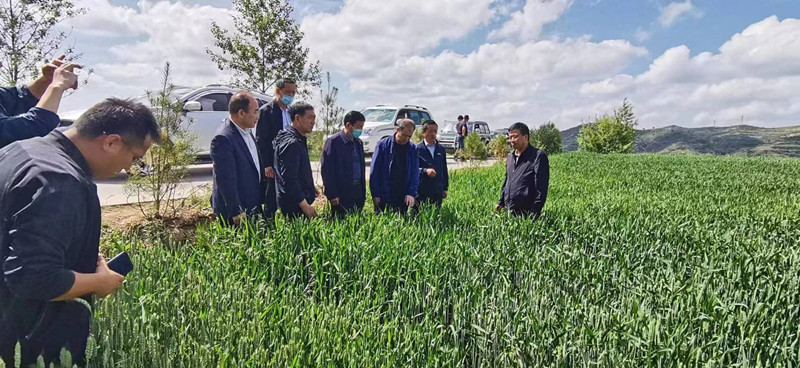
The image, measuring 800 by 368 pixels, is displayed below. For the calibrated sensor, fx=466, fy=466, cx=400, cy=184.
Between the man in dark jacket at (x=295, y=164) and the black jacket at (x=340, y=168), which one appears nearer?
the man in dark jacket at (x=295, y=164)

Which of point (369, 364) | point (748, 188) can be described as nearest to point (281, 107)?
point (369, 364)

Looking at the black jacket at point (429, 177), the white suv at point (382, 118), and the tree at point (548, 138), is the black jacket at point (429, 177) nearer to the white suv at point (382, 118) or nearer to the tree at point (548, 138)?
the white suv at point (382, 118)

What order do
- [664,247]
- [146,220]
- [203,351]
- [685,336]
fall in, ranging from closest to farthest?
1. [203,351]
2. [685,336]
3. [664,247]
4. [146,220]

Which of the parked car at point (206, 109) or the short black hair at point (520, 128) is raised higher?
the parked car at point (206, 109)

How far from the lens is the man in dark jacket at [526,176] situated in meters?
4.88

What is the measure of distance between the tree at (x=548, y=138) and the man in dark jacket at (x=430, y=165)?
2181 cm

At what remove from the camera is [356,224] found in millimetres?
4184

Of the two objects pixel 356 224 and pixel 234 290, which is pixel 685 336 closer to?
pixel 234 290

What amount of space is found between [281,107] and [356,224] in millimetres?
1824

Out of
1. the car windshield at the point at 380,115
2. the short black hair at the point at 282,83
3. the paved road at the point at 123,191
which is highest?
the car windshield at the point at 380,115

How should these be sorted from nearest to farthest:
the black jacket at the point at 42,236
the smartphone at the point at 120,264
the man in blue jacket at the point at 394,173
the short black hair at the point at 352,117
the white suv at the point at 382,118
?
the black jacket at the point at 42,236
the smartphone at the point at 120,264
the short black hair at the point at 352,117
the man in blue jacket at the point at 394,173
the white suv at the point at 382,118

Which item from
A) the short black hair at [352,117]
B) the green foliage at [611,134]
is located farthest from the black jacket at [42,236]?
the green foliage at [611,134]

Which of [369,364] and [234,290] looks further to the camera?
[234,290]

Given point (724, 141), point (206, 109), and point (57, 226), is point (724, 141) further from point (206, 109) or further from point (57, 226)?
point (57, 226)
